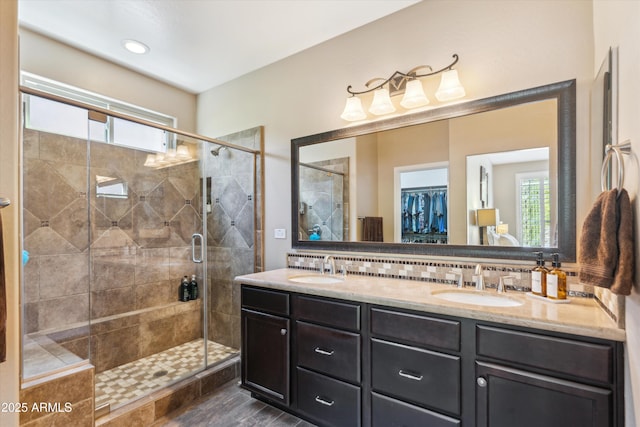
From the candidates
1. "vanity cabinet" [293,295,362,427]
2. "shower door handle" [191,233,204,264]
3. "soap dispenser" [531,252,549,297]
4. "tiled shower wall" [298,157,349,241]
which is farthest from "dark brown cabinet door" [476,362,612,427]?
"shower door handle" [191,233,204,264]

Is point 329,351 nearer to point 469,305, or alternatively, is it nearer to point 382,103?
point 469,305

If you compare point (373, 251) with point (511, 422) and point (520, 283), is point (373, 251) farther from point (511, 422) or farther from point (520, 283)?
point (511, 422)

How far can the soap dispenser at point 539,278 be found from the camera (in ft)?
5.08

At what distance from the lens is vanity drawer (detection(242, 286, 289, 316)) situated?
2.00 meters

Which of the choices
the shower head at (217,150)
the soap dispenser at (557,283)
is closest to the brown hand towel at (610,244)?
the soap dispenser at (557,283)

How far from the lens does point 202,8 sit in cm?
217

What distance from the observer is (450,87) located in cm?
190

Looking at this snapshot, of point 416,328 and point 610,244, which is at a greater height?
point 610,244

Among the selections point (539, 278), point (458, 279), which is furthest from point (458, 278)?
point (539, 278)

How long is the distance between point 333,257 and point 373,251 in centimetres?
35

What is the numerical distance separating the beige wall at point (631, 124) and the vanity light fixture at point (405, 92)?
0.76m

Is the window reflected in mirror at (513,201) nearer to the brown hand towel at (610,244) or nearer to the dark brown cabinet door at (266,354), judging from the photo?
the brown hand towel at (610,244)

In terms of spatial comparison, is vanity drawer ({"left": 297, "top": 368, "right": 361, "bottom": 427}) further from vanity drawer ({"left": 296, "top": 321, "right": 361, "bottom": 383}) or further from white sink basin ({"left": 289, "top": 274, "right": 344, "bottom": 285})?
white sink basin ({"left": 289, "top": 274, "right": 344, "bottom": 285})

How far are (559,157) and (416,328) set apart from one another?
119 centimetres
